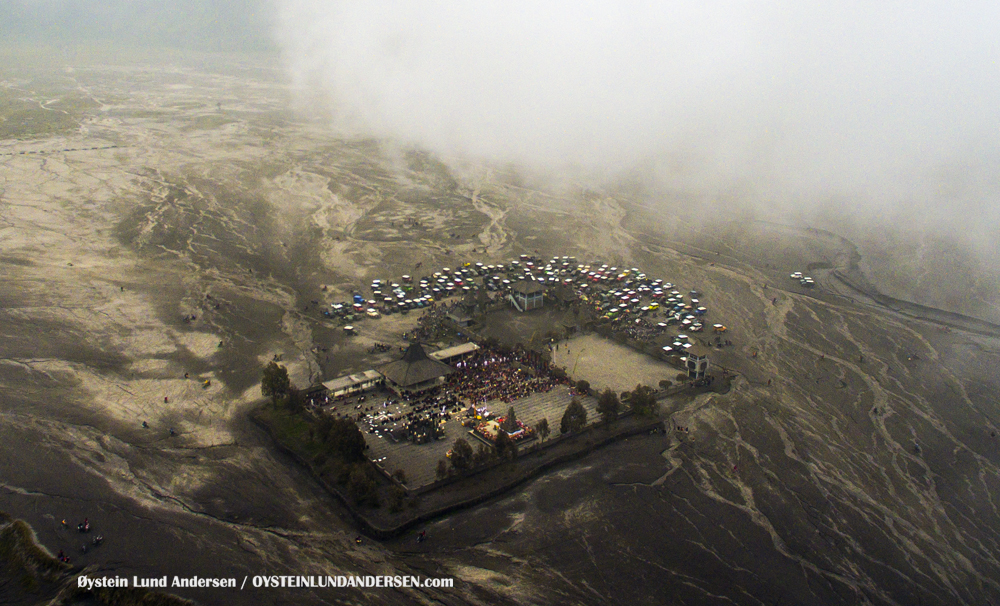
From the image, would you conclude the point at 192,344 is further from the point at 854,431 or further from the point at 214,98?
the point at 214,98

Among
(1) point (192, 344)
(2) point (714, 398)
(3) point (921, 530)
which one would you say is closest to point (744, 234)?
(2) point (714, 398)

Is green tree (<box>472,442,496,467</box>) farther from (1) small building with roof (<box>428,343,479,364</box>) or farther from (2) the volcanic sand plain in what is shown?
(1) small building with roof (<box>428,343,479,364</box>)

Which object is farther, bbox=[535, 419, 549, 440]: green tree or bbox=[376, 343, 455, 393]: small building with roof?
bbox=[376, 343, 455, 393]: small building with roof

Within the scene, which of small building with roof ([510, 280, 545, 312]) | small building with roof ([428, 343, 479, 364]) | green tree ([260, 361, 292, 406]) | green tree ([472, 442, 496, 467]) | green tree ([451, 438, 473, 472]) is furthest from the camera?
small building with roof ([510, 280, 545, 312])

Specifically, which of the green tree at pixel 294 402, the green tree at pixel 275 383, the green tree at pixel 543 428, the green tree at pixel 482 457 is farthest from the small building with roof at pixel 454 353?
the green tree at pixel 482 457

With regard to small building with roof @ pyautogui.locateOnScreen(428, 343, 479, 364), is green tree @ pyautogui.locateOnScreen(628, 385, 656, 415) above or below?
above

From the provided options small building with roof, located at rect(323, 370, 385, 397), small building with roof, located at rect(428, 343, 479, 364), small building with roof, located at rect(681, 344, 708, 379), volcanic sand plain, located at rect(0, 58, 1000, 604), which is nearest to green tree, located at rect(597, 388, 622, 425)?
volcanic sand plain, located at rect(0, 58, 1000, 604)
